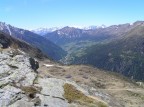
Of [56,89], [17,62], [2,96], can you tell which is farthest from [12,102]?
[17,62]

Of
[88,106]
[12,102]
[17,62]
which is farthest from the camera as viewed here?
[17,62]

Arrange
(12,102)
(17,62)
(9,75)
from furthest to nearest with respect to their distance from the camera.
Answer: (17,62)
(9,75)
(12,102)

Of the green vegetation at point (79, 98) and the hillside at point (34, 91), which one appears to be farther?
the green vegetation at point (79, 98)

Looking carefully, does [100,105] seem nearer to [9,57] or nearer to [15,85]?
[15,85]

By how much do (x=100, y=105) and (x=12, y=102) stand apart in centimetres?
751

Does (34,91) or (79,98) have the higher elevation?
(34,91)

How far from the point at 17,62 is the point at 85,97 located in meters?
9.54

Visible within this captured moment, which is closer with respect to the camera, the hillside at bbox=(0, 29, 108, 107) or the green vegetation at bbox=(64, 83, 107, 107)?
the hillside at bbox=(0, 29, 108, 107)

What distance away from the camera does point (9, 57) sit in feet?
118

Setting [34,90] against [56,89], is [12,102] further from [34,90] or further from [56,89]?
[56,89]

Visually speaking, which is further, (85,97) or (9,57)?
(9,57)

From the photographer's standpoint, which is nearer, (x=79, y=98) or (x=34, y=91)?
(x=34, y=91)

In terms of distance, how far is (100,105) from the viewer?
27625 mm

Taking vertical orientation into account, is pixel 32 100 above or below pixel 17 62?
below
